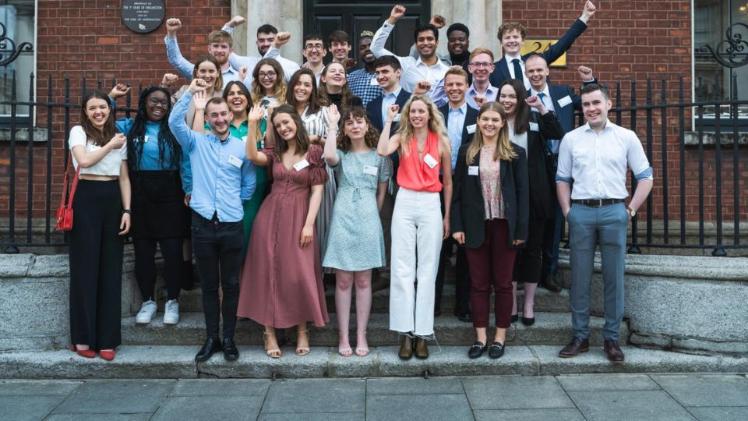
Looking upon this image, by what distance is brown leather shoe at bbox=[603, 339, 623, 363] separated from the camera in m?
4.78

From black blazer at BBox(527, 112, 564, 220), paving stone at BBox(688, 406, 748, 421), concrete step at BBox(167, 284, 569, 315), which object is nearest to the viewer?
paving stone at BBox(688, 406, 748, 421)

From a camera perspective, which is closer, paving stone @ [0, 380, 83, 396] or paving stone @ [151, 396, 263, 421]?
paving stone @ [151, 396, 263, 421]

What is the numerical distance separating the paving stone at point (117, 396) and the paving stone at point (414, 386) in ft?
4.50

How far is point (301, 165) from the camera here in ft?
16.0

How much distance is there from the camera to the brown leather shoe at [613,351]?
4.78 m

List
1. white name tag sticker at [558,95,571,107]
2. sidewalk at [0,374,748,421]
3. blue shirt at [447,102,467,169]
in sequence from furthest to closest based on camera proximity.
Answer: white name tag sticker at [558,95,571,107], blue shirt at [447,102,467,169], sidewalk at [0,374,748,421]

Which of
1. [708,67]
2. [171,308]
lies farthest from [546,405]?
[708,67]

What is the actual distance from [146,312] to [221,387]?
1031mm

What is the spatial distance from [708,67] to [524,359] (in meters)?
4.69

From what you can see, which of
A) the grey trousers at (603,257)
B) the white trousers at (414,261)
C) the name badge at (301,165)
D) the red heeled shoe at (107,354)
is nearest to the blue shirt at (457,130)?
the white trousers at (414,261)

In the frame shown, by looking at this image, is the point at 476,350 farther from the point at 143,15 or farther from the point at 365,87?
the point at 143,15

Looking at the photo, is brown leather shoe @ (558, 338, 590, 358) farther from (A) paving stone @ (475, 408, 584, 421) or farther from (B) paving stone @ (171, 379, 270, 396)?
(B) paving stone @ (171, 379, 270, 396)

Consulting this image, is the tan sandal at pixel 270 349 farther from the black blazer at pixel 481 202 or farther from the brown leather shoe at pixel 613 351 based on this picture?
the brown leather shoe at pixel 613 351

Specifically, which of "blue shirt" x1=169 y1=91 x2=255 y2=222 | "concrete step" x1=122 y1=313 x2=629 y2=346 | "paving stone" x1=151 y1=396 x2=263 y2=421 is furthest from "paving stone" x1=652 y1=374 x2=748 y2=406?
"blue shirt" x1=169 y1=91 x2=255 y2=222
